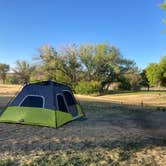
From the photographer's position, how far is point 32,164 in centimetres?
542

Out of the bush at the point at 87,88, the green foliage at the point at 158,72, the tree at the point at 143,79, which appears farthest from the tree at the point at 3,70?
the green foliage at the point at 158,72

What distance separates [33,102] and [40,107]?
43cm

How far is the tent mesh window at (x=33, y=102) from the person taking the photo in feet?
32.3

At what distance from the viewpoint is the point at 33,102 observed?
9.98 metres

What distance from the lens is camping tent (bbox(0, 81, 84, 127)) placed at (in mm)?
9414

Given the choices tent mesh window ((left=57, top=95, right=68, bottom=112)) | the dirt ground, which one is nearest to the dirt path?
the dirt ground

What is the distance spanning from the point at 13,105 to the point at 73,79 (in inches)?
1608

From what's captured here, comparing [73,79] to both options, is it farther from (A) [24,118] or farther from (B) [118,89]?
(A) [24,118]

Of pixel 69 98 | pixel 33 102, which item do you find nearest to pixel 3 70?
pixel 69 98

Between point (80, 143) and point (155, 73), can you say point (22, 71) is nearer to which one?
point (155, 73)

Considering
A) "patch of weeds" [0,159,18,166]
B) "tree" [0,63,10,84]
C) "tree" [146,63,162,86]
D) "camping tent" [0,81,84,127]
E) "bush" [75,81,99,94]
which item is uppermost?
"tree" [0,63,10,84]

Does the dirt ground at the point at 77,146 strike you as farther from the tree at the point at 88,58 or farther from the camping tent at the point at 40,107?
the tree at the point at 88,58

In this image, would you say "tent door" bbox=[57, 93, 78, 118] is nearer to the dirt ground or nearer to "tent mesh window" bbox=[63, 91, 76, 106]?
"tent mesh window" bbox=[63, 91, 76, 106]

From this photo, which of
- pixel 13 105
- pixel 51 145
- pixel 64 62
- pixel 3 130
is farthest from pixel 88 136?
pixel 64 62
